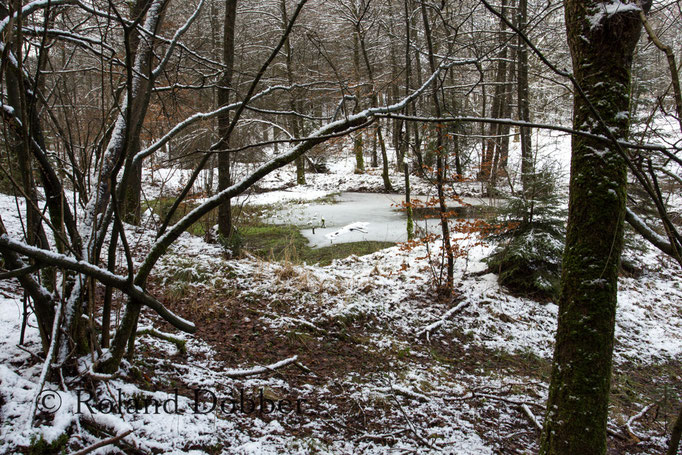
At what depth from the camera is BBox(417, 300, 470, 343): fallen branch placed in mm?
4920

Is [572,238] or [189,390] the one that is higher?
[572,238]

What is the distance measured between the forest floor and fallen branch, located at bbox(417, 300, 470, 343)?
28mm

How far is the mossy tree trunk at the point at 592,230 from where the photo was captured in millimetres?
1772

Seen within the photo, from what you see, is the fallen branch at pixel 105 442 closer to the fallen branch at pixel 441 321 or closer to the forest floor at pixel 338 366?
the forest floor at pixel 338 366

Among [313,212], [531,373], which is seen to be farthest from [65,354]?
[313,212]

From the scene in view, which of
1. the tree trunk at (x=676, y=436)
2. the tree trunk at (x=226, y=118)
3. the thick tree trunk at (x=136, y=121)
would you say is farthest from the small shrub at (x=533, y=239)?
the thick tree trunk at (x=136, y=121)

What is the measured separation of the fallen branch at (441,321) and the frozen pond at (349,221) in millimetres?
1962

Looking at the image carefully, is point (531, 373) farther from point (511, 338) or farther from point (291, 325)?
point (291, 325)

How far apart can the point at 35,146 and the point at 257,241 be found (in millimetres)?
6659

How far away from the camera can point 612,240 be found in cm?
180

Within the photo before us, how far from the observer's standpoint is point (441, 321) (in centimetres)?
523

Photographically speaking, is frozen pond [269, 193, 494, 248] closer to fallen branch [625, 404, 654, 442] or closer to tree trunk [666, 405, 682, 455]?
fallen branch [625, 404, 654, 442]

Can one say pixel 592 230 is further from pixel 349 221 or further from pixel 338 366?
pixel 349 221

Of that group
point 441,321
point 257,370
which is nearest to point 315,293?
point 441,321
